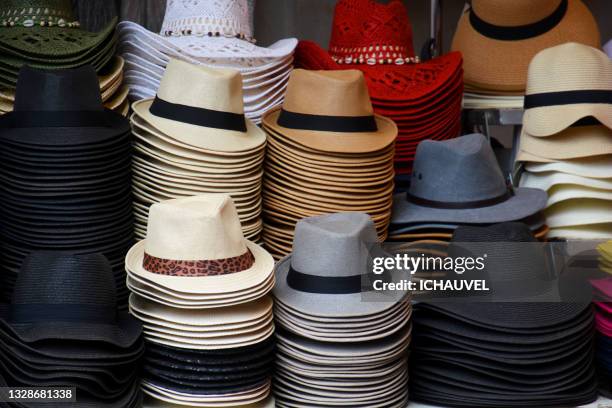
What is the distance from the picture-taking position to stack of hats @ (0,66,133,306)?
7.77ft

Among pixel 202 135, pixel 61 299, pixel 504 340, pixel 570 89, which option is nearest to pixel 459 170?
pixel 570 89

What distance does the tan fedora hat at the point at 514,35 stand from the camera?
3566 millimetres

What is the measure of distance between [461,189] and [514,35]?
1.04 metres

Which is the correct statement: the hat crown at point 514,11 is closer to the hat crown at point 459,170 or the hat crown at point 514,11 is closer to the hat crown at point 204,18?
the hat crown at point 459,170

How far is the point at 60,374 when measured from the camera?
6.63ft

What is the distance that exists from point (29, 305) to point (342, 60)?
5.65 ft

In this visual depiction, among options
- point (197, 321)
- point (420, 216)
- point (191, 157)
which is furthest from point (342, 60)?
point (197, 321)

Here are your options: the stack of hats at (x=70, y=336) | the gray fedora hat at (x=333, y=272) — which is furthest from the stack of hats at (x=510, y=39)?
the stack of hats at (x=70, y=336)

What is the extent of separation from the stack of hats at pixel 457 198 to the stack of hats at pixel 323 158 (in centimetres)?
14

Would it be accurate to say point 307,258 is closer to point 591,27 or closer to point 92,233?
point 92,233

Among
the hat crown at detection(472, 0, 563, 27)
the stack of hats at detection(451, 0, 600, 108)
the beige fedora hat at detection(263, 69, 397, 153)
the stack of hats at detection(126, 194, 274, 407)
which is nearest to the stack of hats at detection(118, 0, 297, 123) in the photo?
the beige fedora hat at detection(263, 69, 397, 153)

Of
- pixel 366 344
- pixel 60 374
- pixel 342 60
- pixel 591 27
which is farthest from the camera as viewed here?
pixel 591 27

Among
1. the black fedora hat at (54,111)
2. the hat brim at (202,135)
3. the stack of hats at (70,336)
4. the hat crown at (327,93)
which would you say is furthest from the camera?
the hat crown at (327,93)

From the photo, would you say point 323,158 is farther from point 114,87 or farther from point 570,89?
point 570,89
